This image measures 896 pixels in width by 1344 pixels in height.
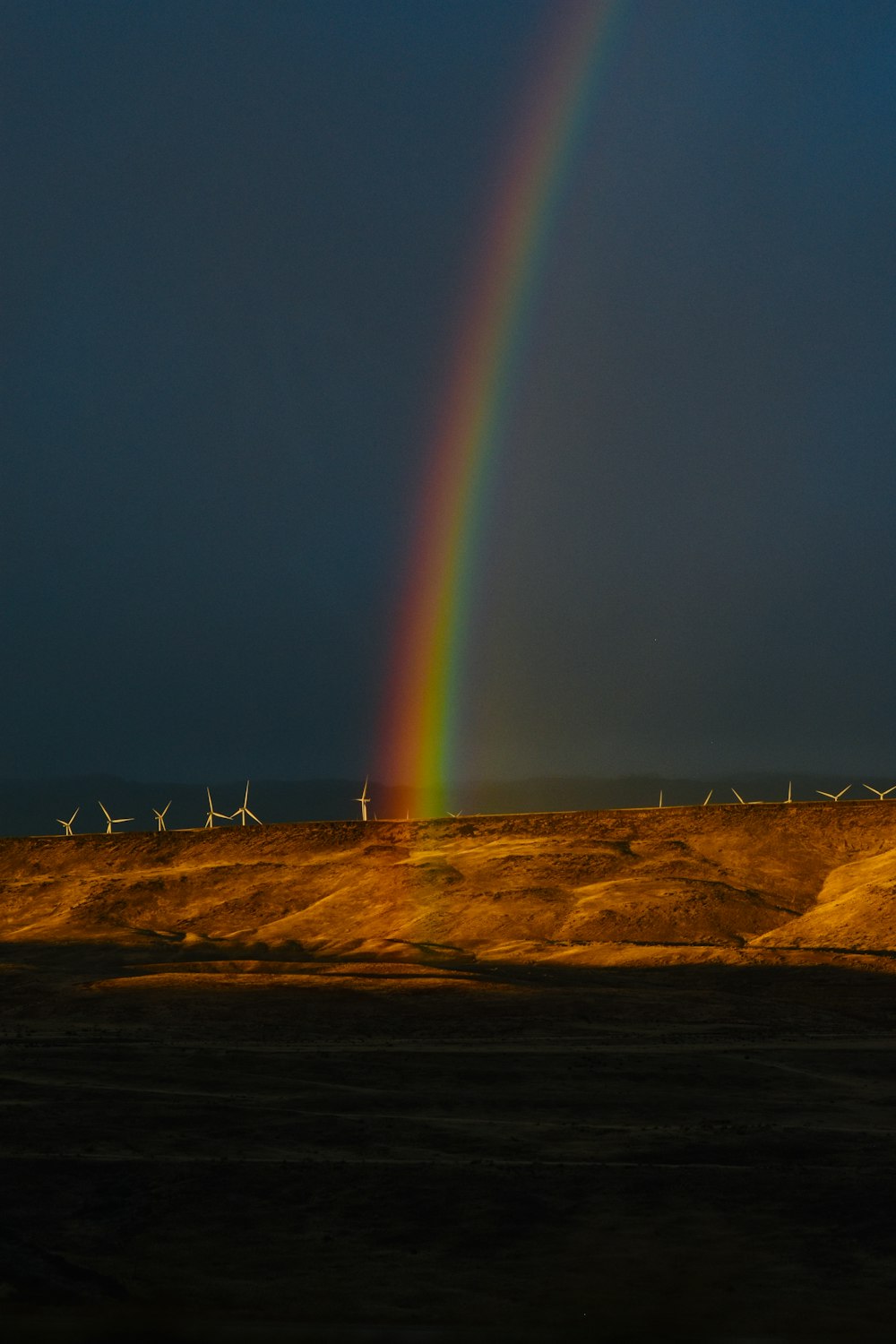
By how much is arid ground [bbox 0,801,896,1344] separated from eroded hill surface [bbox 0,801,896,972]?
26.0 inches

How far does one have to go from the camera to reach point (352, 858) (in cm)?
9356

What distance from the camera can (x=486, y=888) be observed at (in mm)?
80625

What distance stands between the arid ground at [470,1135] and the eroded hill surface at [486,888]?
0.66 m

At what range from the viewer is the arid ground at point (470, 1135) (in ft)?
49.8

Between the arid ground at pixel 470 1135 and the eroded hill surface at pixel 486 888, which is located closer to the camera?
the arid ground at pixel 470 1135

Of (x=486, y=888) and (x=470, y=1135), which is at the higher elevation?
(x=486, y=888)

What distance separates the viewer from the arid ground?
15164 mm

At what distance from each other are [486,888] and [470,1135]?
56.8m

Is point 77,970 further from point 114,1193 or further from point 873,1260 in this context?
point 873,1260

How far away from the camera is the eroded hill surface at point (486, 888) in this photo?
67812mm

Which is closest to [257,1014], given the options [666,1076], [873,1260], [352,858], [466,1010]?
[466,1010]

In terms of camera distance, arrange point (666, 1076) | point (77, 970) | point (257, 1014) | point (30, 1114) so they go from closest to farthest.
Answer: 1. point (30, 1114)
2. point (666, 1076)
3. point (257, 1014)
4. point (77, 970)

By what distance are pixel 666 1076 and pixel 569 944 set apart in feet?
123

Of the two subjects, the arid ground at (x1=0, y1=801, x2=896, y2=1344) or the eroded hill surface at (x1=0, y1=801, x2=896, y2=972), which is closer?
the arid ground at (x1=0, y1=801, x2=896, y2=1344)
